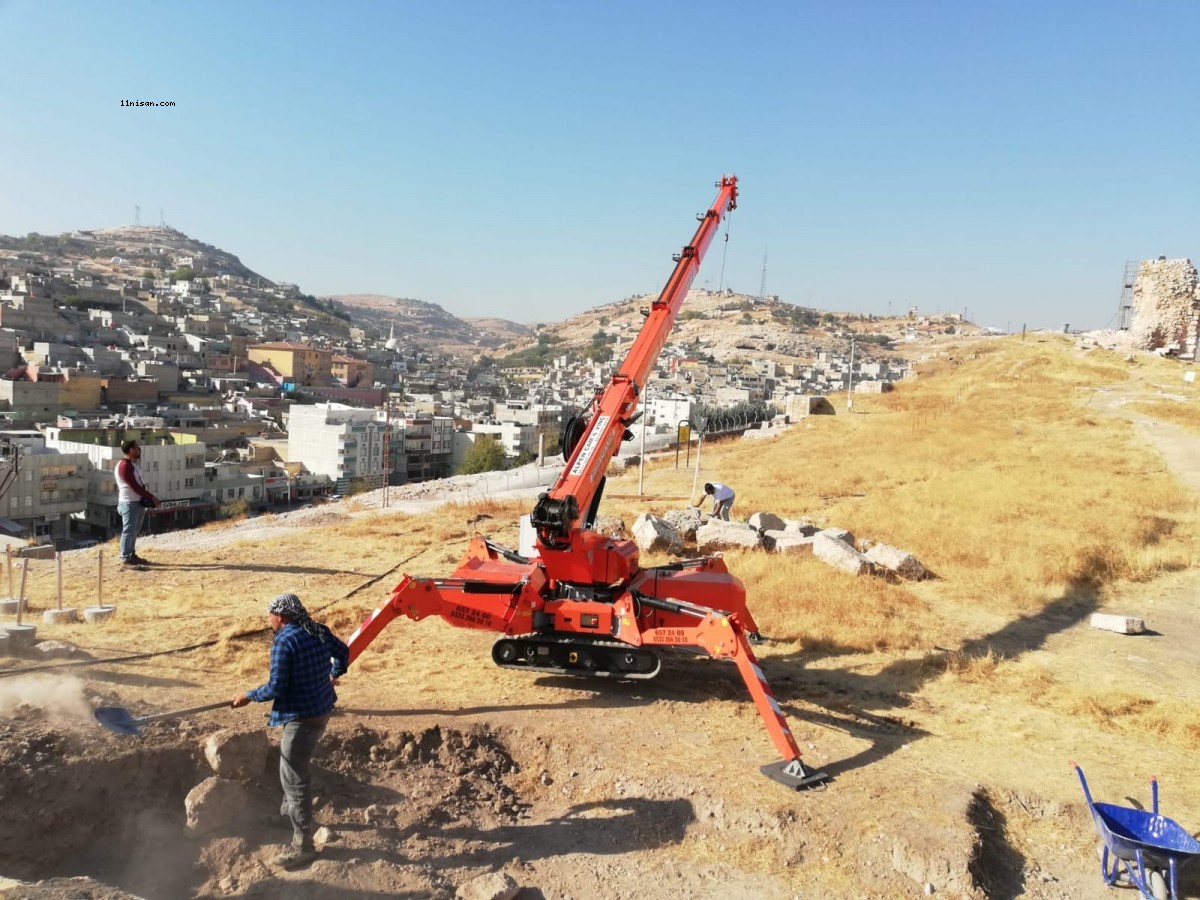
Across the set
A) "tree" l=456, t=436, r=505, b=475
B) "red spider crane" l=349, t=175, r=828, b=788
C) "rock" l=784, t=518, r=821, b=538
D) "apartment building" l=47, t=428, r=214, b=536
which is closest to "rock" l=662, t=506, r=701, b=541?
"rock" l=784, t=518, r=821, b=538

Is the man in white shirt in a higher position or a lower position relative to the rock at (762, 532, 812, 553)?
higher

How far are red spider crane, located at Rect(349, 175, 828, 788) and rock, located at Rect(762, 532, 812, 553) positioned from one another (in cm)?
443

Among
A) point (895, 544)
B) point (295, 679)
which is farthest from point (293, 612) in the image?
point (895, 544)

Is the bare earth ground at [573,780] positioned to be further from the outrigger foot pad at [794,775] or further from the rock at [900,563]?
the rock at [900,563]

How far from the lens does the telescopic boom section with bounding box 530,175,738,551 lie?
24.6 ft

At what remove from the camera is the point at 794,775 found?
604 centimetres

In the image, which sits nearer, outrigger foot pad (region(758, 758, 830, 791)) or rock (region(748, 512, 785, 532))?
outrigger foot pad (region(758, 758, 830, 791))

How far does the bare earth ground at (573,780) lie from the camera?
500 cm

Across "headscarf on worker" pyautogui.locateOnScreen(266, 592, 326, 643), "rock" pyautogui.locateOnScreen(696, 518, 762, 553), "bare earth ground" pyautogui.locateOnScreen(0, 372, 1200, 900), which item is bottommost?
"bare earth ground" pyautogui.locateOnScreen(0, 372, 1200, 900)

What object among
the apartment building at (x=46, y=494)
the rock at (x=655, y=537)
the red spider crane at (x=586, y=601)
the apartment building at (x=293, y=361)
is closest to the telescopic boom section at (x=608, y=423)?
the red spider crane at (x=586, y=601)

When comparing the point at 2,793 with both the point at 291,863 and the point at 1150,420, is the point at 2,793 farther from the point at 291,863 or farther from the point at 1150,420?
the point at 1150,420

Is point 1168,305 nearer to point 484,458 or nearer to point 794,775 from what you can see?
point 484,458

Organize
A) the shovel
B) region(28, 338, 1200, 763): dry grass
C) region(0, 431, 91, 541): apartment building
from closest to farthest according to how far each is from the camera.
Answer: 1. the shovel
2. region(28, 338, 1200, 763): dry grass
3. region(0, 431, 91, 541): apartment building

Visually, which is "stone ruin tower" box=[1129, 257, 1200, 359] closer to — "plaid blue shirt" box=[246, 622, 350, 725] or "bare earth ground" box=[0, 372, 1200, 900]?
"bare earth ground" box=[0, 372, 1200, 900]
